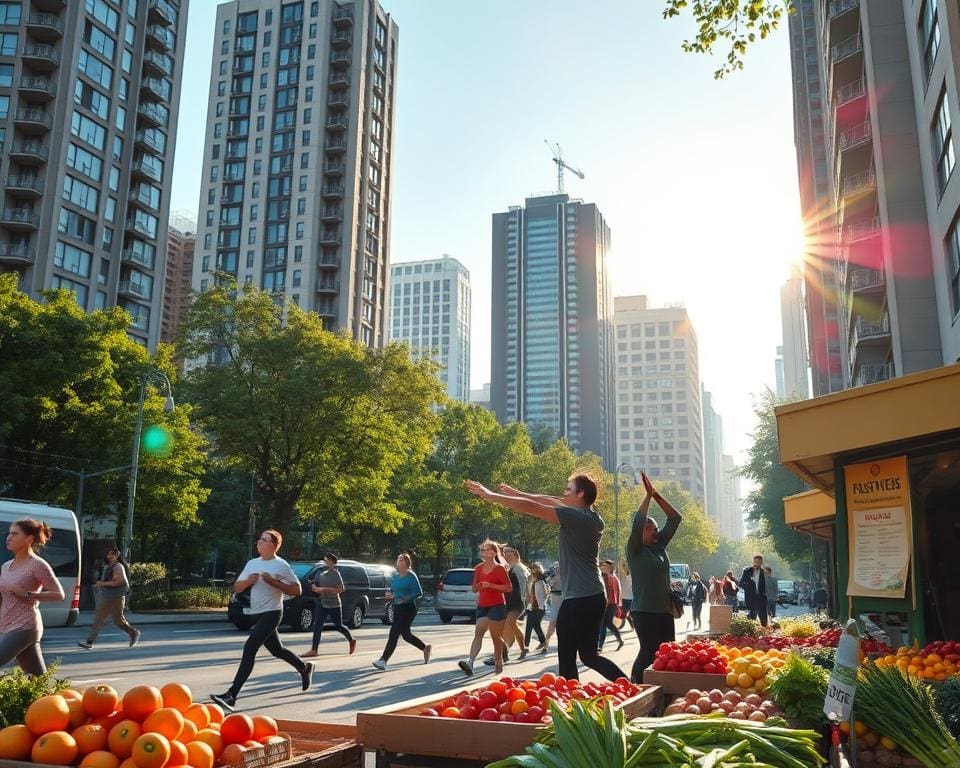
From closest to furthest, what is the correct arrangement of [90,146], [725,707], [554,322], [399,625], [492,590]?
[725,707] → [492,590] → [399,625] → [90,146] → [554,322]

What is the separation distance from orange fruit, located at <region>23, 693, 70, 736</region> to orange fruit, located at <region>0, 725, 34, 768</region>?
0.04 meters

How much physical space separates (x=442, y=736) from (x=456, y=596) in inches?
1160

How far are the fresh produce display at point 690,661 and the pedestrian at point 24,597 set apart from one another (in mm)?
4736

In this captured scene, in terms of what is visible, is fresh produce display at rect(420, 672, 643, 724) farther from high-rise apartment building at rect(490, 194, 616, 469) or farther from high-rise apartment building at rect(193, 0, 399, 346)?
high-rise apartment building at rect(490, 194, 616, 469)

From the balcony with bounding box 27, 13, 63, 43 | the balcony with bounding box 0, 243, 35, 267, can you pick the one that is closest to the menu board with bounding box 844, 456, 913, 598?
the balcony with bounding box 0, 243, 35, 267

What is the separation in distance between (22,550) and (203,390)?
29.4 m

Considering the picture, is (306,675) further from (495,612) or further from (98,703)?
(98,703)

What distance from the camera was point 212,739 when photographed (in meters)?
3.48

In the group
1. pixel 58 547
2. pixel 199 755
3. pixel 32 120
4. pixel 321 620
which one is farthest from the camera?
pixel 32 120

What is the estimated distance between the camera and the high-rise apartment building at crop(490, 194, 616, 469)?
170 metres

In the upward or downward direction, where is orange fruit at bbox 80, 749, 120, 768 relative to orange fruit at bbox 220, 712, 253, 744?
downward

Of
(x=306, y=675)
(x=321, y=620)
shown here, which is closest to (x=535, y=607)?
(x=321, y=620)

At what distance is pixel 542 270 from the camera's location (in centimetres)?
17488

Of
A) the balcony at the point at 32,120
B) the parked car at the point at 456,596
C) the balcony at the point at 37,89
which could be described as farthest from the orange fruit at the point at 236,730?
the balcony at the point at 37,89
